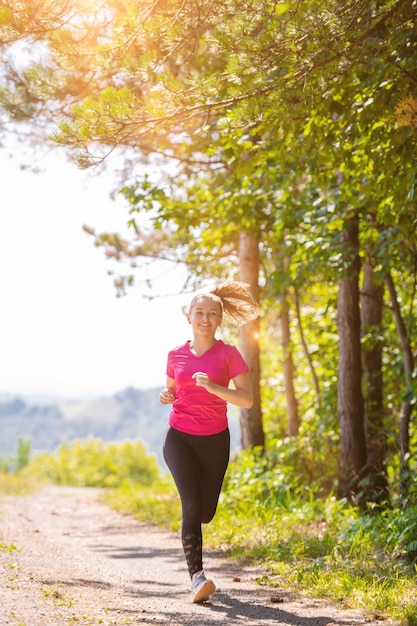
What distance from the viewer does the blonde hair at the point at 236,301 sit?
5.46m

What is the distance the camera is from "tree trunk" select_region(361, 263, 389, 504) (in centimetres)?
973

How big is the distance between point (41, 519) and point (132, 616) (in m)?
5.80

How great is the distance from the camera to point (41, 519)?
9.73 metres

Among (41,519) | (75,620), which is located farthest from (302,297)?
(75,620)

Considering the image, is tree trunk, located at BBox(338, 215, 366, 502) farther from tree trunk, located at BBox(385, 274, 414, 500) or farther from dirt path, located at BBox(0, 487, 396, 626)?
dirt path, located at BBox(0, 487, 396, 626)

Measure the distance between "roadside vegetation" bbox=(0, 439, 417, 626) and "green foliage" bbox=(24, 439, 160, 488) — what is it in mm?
23786

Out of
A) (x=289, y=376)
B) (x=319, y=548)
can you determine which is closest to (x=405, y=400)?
(x=319, y=548)

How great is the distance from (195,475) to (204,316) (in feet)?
3.47

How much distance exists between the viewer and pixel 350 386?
8.88 m

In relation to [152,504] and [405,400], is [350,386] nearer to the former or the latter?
[405,400]

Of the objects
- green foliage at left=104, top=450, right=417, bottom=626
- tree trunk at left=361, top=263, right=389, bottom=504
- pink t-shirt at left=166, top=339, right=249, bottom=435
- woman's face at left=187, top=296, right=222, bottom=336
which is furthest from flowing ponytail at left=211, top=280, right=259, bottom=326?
tree trunk at left=361, top=263, right=389, bottom=504

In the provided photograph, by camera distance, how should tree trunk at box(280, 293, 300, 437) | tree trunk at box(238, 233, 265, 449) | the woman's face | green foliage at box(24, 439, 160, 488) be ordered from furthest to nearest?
green foliage at box(24, 439, 160, 488) < tree trunk at box(280, 293, 300, 437) < tree trunk at box(238, 233, 265, 449) < the woman's face

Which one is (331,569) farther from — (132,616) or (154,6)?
(154,6)

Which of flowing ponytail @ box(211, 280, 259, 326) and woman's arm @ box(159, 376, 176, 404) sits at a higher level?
flowing ponytail @ box(211, 280, 259, 326)
